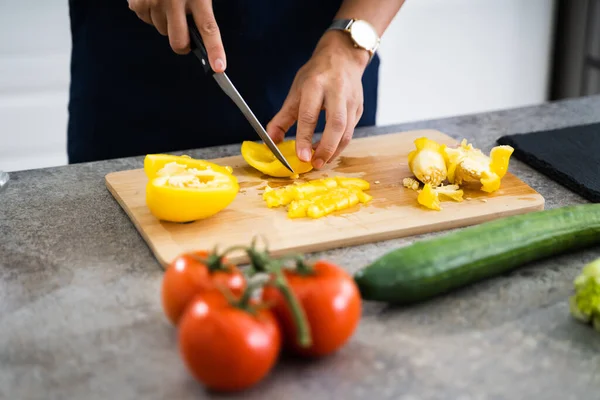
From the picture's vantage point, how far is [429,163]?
1.63 meters

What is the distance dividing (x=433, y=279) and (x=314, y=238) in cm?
32

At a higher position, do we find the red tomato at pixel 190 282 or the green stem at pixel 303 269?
the green stem at pixel 303 269

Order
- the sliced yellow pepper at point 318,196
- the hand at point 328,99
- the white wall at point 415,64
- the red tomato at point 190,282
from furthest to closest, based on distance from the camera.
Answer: the white wall at point 415,64, the hand at point 328,99, the sliced yellow pepper at point 318,196, the red tomato at point 190,282

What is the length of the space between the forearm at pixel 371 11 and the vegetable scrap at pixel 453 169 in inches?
16.2

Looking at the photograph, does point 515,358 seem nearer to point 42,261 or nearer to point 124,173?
point 42,261

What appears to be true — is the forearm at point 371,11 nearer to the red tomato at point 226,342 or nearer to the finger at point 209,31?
the finger at point 209,31

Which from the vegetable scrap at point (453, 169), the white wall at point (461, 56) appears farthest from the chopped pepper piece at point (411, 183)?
the white wall at point (461, 56)

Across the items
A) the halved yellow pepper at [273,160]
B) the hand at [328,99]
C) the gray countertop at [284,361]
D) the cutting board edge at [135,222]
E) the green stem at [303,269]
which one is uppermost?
the hand at [328,99]

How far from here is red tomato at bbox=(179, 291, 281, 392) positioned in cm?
88

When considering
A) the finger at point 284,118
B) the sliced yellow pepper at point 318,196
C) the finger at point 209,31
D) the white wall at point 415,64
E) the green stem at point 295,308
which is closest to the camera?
the green stem at point 295,308

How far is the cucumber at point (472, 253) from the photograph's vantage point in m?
1.14

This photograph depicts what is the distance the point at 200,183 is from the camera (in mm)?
1504

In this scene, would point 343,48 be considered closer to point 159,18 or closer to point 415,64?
point 159,18

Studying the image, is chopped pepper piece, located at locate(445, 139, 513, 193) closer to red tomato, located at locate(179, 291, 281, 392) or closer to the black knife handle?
the black knife handle
